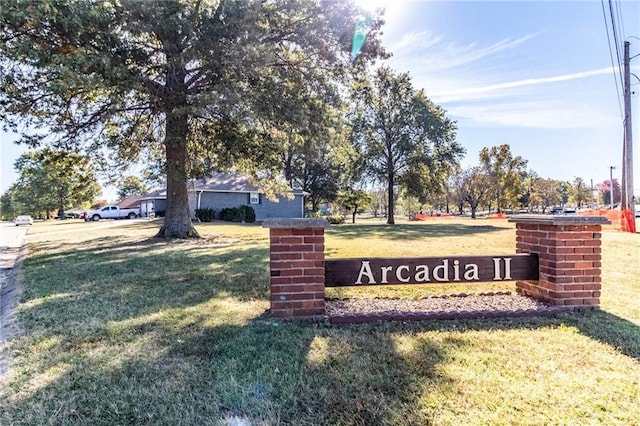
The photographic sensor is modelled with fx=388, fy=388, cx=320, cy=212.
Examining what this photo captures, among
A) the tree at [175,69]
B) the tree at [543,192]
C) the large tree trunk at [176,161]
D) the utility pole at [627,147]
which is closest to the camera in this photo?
the tree at [175,69]

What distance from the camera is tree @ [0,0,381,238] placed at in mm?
8008

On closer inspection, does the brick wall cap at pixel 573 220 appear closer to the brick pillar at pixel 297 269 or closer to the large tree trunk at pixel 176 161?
the brick pillar at pixel 297 269

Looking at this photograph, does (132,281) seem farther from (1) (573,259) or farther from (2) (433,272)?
(1) (573,259)

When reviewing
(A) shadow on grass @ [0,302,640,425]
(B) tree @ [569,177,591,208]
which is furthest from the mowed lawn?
(B) tree @ [569,177,591,208]

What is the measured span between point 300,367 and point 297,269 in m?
1.15

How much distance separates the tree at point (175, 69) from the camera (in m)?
8.01

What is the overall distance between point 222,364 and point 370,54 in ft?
36.8

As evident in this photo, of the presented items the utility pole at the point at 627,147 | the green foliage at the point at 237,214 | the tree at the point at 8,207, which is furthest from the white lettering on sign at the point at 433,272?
the tree at the point at 8,207

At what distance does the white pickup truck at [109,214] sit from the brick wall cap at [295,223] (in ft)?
121

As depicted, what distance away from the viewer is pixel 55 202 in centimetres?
4781

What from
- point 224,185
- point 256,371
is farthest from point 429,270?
point 224,185

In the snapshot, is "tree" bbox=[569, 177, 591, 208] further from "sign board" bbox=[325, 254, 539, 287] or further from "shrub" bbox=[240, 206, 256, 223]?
"sign board" bbox=[325, 254, 539, 287]

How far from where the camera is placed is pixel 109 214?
3703 cm

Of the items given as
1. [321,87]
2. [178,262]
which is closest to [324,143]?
[321,87]
